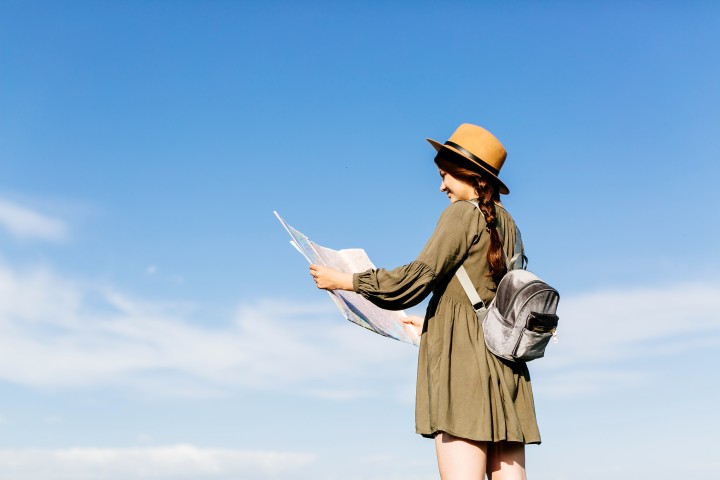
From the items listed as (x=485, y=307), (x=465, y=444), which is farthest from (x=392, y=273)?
(x=465, y=444)

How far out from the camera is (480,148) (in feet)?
17.5

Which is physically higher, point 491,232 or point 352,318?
point 491,232

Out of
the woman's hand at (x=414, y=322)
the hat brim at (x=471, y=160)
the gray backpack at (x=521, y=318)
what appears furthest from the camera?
the woman's hand at (x=414, y=322)

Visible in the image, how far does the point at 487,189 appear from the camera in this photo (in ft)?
17.3

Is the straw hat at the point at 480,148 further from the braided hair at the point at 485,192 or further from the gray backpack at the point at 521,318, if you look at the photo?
the gray backpack at the point at 521,318

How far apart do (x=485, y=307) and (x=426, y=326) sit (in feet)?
1.08

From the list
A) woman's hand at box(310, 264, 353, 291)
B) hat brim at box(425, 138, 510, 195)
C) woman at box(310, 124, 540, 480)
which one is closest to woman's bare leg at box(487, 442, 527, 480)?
woman at box(310, 124, 540, 480)

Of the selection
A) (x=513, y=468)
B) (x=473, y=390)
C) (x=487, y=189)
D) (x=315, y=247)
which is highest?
(x=487, y=189)

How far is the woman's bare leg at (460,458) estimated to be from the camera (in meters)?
4.83

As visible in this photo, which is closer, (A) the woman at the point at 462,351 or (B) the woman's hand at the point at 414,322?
(A) the woman at the point at 462,351

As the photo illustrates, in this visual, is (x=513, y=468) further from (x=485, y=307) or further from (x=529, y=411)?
(x=485, y=307)

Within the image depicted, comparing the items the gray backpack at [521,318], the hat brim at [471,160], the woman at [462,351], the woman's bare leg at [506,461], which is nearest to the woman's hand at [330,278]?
the woman at [462,351]

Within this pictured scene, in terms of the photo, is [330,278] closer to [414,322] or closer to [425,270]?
[425,270]

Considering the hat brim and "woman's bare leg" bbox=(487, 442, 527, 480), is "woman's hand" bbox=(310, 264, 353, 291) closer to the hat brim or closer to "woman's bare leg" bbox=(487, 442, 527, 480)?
the hat brim
